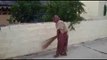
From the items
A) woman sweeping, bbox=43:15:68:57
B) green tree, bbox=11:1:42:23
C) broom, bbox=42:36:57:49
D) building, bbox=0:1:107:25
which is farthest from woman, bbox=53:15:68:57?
building, bbox=0:1:107:25

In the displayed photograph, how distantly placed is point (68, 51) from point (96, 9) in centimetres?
520

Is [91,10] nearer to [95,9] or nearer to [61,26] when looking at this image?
[95,9]

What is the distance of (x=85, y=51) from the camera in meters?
9.73

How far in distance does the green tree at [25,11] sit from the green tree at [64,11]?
0.78m

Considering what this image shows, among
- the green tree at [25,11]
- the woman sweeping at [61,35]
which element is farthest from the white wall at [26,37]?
the green tree at [25,11]

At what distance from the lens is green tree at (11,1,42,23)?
436 inches

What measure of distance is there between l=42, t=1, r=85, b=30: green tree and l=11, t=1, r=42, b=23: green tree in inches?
30.5

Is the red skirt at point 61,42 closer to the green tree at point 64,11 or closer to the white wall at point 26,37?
the white wall at point 26,37

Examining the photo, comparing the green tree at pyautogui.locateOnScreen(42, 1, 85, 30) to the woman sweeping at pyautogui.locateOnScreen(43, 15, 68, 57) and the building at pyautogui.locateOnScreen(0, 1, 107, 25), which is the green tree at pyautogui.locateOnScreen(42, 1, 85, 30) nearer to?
the woman sweeping at pyautogui.locateOnScreen(43, 15, 68, 57)

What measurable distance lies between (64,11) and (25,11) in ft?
5.67

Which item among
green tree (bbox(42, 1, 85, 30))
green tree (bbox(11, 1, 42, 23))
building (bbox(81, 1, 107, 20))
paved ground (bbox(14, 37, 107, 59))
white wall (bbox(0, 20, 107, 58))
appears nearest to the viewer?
white wall (bbox(0, 20, 107, 58))

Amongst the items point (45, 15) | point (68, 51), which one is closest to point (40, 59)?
point (68, 51)

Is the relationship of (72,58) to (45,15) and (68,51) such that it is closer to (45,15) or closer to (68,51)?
(68,51)

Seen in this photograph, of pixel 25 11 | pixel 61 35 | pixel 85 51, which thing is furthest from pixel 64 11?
pixel 61 35
